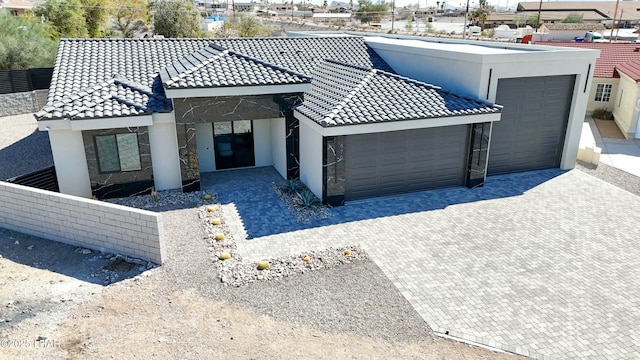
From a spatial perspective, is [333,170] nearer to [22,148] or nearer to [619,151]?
[619,151]

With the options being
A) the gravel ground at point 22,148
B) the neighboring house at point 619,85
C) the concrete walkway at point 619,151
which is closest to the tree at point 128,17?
the gravel ground at point 22,148

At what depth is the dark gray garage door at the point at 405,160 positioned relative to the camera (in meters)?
16.8

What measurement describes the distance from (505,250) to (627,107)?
20.0 m

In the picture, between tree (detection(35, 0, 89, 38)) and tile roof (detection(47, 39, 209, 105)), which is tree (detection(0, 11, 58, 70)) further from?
tree (detection(35, 0, 89, 38))

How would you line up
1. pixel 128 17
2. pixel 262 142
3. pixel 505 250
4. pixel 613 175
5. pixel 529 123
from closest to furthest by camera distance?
pixel 505 250 < pixel 529 123 < pixel 613 175 < pixel 262 142 < pixel 128 17

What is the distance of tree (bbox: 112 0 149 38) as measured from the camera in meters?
65.9

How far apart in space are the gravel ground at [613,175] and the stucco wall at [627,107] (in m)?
6.69

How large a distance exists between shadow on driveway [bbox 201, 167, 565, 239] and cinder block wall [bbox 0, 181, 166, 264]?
314cm

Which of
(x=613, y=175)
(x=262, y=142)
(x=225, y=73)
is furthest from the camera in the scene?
(x=262, y=142)

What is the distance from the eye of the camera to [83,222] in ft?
43.4

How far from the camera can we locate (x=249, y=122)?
20.1m

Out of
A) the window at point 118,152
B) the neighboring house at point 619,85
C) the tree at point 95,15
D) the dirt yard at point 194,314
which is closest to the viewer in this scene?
the dirt yard at point 194,314

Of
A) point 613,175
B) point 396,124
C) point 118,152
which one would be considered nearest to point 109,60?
point 118,152

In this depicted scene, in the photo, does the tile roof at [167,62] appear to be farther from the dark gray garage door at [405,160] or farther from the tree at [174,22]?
the tree at [174,22]
